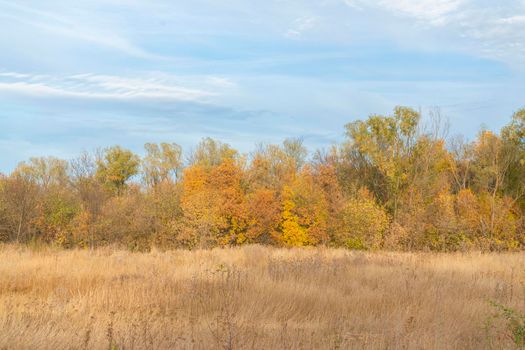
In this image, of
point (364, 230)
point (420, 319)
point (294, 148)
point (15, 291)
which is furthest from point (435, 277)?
point (294, 148)

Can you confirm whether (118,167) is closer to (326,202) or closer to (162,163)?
(162,163)

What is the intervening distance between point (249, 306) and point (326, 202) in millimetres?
32302

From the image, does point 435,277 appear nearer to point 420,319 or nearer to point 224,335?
point 420,319

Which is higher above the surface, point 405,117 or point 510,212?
point 405,117

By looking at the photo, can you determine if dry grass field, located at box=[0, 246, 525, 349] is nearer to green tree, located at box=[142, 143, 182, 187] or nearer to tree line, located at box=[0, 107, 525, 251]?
tree line, located at box=[0, 107, 525, 251]

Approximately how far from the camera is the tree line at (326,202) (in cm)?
3212

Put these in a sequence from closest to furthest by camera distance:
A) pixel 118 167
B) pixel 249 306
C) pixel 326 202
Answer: pixel 249 306 → pixel 326 202 → pixel 118 167

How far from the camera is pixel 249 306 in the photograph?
359 inches

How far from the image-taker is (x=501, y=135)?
1902 inches

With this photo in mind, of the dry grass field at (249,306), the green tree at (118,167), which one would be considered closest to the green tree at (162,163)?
the green tree at (118,167)

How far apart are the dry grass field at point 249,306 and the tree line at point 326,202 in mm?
15402

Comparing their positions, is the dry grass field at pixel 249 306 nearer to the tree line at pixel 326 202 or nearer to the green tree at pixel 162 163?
the tree line at pixel 326 202

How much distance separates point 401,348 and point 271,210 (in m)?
34.8

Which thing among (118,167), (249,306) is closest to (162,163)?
(118,167)
